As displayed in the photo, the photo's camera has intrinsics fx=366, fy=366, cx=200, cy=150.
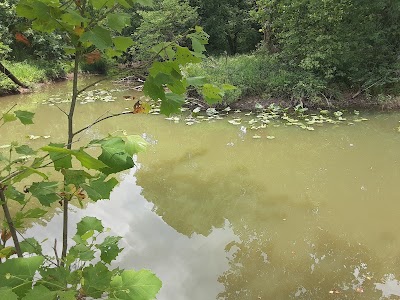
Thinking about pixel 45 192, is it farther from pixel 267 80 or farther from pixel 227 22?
pixel 227 22

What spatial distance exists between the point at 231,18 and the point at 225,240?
12.4 meters

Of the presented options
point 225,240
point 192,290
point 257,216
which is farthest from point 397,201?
point 192,290

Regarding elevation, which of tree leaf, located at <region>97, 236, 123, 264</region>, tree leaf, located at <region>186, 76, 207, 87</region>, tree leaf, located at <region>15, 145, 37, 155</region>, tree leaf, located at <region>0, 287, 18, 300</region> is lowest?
tree leaf, located at <region>97, 236, 123, 264</region>

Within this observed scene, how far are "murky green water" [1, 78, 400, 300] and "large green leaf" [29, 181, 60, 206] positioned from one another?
28.9 inches

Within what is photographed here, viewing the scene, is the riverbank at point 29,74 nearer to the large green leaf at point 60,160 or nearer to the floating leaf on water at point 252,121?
the floating leaf on water at point 252,121

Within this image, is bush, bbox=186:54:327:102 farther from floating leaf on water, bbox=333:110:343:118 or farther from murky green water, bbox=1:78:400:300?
murky green water, bbox=1:78:400:300

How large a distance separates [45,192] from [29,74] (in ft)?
39.4

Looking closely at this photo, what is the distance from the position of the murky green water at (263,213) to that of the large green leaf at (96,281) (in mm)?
871

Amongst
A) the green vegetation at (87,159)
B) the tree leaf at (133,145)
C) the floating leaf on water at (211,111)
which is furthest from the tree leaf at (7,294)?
the floating leaf on water at (211,111)

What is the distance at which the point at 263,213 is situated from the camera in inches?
148

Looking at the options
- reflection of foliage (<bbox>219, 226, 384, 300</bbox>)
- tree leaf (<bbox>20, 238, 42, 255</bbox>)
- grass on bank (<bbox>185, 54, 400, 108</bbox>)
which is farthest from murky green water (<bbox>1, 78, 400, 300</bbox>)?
grass on bank (<bbox>185, 54, 400, 108</bbox>)

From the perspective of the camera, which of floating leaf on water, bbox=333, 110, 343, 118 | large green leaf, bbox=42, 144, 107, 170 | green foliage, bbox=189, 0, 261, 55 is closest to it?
large green leaf, bbox=42, 144, 107, 170

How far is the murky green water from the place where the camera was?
282 centimetres

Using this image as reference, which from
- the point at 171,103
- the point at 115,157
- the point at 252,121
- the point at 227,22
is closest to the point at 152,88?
the point at 171,103
